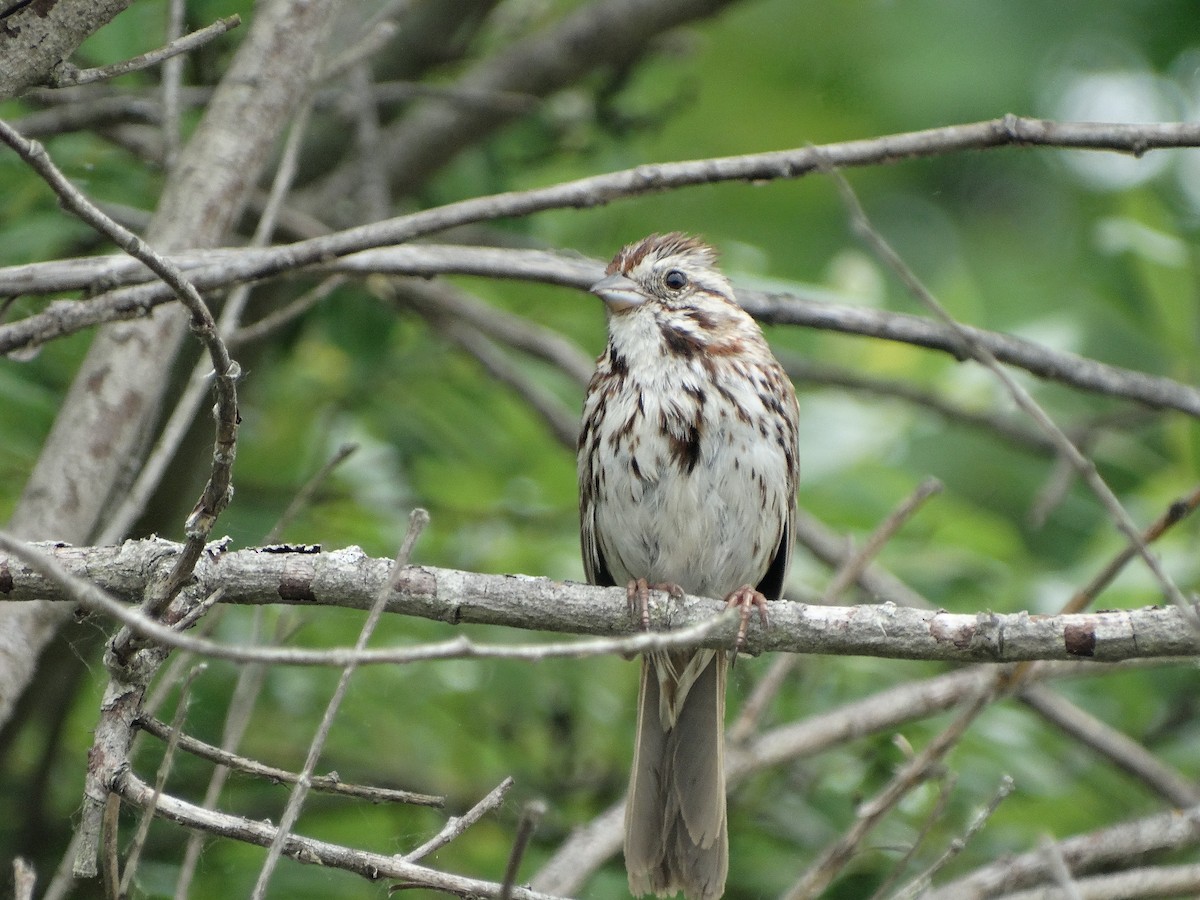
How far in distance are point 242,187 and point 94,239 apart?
81 centimetres

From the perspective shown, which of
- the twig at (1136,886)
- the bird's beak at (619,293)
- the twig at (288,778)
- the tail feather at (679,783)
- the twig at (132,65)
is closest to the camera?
the twig at (288,778)

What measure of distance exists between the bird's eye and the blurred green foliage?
0.58m

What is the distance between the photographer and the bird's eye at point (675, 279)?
14.9 feet

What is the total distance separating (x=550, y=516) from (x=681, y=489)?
2.86 ft

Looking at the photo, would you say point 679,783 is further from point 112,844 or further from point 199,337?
point 199,337

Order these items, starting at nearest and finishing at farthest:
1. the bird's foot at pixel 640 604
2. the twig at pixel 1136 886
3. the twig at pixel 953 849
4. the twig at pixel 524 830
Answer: the twig at pixel 524 830 < the twig at pixel 953 849 < the bird's foot at pixel 640 604 < the twig at pixel 1136 886

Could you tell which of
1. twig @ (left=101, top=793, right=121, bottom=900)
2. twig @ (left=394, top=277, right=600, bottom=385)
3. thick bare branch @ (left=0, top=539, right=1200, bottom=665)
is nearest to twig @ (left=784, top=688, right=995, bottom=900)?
thick bare branch @ (left=0, top=539, right=1200, bottom=665)

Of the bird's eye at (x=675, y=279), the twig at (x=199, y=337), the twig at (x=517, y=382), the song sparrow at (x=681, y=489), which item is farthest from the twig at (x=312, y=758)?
the twig at (x=517, y=382)

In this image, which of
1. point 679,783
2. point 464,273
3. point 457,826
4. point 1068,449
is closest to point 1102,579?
point 679,783

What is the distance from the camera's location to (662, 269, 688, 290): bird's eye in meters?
4.55

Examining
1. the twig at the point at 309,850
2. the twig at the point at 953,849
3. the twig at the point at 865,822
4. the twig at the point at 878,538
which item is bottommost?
the twig at the point at 309,850

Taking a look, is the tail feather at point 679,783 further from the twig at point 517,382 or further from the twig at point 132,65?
the twig at point 132,65

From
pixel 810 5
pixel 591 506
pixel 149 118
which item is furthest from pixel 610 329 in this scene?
pixel 810 5

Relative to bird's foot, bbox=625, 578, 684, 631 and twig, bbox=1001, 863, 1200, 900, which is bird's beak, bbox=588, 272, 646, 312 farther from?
twig, bbox=1001, 863, 1200, 900
